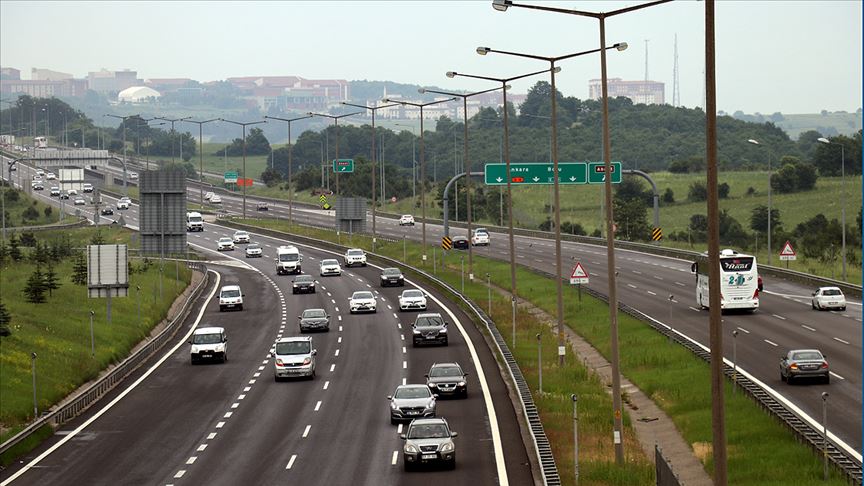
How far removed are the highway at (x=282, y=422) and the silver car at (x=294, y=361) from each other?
1.54ft

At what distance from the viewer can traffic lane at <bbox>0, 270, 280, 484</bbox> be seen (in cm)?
4031

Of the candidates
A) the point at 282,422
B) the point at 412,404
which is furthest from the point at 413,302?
the point at 412,404

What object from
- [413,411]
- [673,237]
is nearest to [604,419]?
[413,411]

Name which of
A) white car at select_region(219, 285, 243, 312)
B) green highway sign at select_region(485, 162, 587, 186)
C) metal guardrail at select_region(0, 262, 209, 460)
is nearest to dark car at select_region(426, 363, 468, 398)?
metal guardrail at select_region(0, 262, 209, 460)

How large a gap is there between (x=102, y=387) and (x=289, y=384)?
7.86 metres

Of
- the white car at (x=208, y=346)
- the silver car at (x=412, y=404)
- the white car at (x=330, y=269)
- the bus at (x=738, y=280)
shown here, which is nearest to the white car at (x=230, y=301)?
the white car at (x=330, y=269)

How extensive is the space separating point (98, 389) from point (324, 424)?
12428mm

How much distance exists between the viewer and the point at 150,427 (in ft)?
158

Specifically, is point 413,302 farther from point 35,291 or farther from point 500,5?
point 500,5

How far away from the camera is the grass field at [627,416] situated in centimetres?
3769

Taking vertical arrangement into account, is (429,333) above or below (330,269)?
below

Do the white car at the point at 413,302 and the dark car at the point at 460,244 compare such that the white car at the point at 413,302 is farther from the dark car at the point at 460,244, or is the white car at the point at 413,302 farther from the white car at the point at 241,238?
the white car at the point at 241,238

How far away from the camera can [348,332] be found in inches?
2943

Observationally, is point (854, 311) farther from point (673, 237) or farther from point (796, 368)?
point (673, 237)
